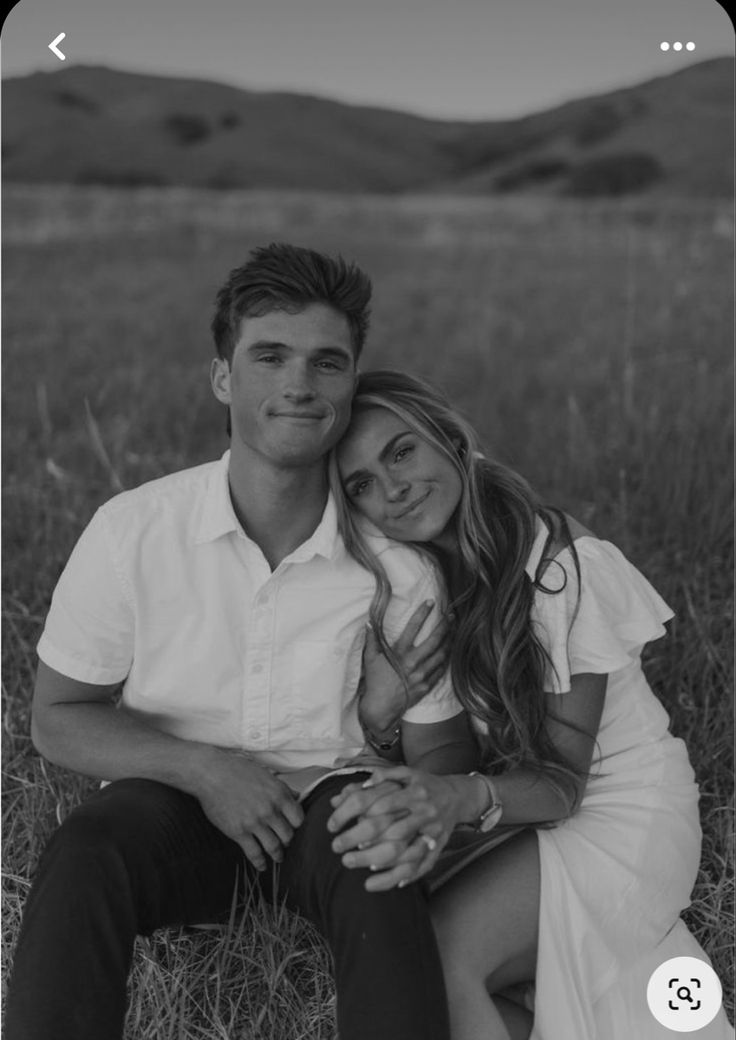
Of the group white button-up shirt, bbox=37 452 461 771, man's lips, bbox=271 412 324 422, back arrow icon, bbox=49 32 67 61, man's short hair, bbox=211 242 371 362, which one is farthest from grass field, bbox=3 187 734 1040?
back arrow icon, bbox=49 32 67 61

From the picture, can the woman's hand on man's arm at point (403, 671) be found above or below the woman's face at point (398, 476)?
below

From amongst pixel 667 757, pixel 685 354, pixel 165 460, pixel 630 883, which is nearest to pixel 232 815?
pixel 630 883

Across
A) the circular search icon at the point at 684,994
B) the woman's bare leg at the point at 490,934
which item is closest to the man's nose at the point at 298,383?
the woman's bare leg at the point at 490,934

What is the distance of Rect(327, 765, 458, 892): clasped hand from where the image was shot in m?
1.77

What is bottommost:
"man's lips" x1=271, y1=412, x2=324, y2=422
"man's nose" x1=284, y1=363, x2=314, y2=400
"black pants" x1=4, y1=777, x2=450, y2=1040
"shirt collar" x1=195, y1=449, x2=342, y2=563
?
"black pants" x1=4, y1=777, x2=450, y2=1040

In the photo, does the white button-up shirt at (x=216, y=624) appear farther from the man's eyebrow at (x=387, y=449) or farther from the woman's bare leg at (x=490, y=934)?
the woman's bare leg at (x=490, y=934)

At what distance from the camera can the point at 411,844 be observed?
70.9 inches

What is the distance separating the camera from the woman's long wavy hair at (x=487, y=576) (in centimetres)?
208

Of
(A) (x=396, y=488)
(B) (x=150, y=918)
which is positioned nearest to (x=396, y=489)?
(A) (x=396, y=488)

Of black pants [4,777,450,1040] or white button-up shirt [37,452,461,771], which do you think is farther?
white button-up shirt [37,452,461,771]

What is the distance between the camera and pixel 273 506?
7.03ft

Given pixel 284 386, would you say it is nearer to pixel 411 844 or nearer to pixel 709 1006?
pixel 411 844

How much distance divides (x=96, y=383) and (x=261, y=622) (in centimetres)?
370

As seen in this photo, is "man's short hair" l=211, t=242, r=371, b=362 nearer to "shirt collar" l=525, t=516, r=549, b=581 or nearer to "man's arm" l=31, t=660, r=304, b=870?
"shirt collar" l=525, t=516, r=549, b=581
